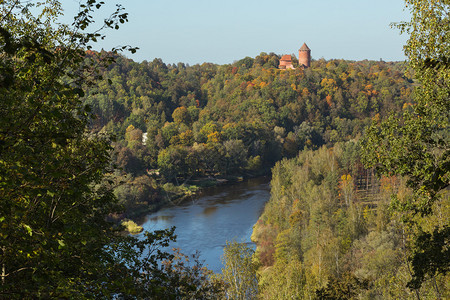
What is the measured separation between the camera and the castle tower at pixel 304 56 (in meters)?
157

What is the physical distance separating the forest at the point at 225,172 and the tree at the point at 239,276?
0.35 ft

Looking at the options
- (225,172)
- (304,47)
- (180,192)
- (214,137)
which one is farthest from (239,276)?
(304,47)

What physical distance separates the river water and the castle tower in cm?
9553

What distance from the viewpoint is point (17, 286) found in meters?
5.64

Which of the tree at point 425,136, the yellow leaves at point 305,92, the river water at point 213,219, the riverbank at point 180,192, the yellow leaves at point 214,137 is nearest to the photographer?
the tree at point 425,136

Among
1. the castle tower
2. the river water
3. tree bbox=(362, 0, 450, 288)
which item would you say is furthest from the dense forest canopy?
tree bbox=(362, 0, 450, 288)

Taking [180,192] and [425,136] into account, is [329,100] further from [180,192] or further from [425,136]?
[425,136]

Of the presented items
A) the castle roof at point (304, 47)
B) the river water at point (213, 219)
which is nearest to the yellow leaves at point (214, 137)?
the river water at point (213, 219)

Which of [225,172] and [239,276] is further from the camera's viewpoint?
[225,172]

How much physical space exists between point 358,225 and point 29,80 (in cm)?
3337

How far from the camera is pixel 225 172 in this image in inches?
3248

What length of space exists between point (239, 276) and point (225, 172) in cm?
5338

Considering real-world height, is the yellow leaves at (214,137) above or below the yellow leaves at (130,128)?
below

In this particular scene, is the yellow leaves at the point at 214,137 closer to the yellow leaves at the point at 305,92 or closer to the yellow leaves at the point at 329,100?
the yellow leaves at the point at 305,92
